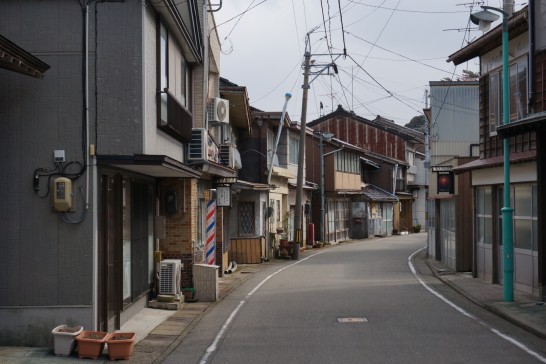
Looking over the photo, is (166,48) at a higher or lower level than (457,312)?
higher

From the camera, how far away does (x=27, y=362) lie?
31.1ft

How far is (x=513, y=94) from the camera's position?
18.3 m

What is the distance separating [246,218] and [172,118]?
1658 cm

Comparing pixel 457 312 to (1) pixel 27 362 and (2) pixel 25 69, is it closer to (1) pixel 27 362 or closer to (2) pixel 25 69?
(1) pixel 27 362

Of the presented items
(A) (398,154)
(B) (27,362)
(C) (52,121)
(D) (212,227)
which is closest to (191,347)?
(B) (27,362)

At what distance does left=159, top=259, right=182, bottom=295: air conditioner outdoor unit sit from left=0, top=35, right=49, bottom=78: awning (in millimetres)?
5969

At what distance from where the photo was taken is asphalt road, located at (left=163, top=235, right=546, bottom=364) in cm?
1028

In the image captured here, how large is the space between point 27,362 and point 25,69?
410 cm

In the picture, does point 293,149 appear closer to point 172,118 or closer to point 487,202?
point 487,202

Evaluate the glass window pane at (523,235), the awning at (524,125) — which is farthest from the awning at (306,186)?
the awning at (524,125)

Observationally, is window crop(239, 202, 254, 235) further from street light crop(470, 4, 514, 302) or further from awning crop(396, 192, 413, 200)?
awning crop(396, 192, 413, 200)

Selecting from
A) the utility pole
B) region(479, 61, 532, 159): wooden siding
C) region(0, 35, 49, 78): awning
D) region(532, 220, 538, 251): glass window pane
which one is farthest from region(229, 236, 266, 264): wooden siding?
region(0, 35, 49, 78): awning

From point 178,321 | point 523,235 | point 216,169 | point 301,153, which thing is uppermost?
point 301,153

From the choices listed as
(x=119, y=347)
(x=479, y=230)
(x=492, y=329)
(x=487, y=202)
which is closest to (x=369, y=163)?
(x=479, y=230)
